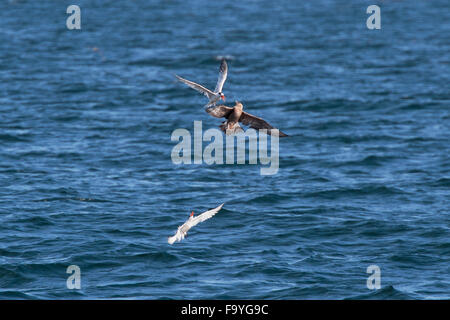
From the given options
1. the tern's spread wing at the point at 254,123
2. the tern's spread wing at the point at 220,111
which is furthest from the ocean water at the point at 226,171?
the tern's spread wing at the point at 220,111

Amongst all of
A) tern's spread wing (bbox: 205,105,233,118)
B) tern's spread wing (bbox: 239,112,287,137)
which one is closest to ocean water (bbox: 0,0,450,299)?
tern's spread wing (bbox: 239,112,287,137)

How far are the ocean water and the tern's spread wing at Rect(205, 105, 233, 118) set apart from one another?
16.3 feet

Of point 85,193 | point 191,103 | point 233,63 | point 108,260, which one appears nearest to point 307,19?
point 233,63

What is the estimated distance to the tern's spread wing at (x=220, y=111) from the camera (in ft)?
56.5

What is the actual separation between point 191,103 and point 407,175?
590 inches

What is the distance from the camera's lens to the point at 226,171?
32.0m

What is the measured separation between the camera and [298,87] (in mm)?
46000

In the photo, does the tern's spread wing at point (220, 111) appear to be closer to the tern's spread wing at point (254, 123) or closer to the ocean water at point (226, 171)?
the tern's spread wing at point (254, 123)

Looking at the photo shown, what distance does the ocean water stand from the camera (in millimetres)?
21938

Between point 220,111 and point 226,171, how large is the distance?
14.7 metres

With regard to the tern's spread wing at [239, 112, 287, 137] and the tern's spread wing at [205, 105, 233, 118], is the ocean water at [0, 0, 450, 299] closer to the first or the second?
the tern's spread wing at [239, 112, 287, 137]

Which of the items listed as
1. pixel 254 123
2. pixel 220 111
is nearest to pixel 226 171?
pixel 254 123
